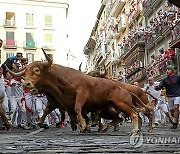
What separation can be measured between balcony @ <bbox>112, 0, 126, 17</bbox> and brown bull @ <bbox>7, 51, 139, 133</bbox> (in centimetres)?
4405

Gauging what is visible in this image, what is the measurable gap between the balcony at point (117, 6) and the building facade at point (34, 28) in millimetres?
10615

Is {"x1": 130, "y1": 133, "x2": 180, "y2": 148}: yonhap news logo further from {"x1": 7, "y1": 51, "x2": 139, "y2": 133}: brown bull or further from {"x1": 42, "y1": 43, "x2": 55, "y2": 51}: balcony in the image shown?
{"x1": 42, "y1": 43, "x2": 55, "y2": 51}: balcony

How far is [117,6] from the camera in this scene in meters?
54.6

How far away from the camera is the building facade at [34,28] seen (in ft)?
210

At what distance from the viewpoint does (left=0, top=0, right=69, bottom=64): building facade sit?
63.9 m

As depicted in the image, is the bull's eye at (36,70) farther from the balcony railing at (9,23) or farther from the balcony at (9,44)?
the balcony railing at (9,23)

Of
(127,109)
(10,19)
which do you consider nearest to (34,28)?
(10,19)

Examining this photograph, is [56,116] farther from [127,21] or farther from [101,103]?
[127,21]

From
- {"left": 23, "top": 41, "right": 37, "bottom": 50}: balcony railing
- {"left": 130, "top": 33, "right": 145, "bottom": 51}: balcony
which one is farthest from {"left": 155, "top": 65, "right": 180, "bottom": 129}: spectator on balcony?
{"left": 23, "top": 41, "right": 37, "bottom": 50}: balcony railing

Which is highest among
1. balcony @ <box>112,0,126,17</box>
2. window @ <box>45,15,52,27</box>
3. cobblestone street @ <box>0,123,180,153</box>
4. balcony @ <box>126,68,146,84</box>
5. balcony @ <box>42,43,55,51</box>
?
window @ <box>45,15,52,27</box>

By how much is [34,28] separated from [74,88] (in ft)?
187

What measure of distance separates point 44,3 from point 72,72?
5786 centimetres

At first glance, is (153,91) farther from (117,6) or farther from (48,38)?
(48,38)

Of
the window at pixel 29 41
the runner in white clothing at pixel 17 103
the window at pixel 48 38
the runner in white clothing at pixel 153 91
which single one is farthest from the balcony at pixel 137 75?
the runner in white clothing at pixel 17 103
